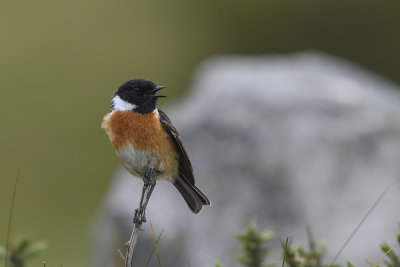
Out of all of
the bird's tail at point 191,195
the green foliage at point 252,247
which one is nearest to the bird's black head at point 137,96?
the bird's tail at point 191,195

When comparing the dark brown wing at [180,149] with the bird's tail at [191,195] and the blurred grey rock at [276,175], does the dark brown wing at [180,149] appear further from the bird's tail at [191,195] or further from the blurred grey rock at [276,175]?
the blurred grey rock at [276,175]

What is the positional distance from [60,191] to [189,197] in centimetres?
893

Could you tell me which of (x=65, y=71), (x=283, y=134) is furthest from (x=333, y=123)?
(x=65, y=71)

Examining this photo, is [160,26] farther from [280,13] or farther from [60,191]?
[60,191]

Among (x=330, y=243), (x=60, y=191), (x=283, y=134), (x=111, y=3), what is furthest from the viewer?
(x=111, y=3)

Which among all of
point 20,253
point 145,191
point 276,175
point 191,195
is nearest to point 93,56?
point 276,175

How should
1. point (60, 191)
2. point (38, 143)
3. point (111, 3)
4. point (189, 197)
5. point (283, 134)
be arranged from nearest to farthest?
point (189, 197), point (283, 134), point (60, 191), point (38, 143), point (111, 3)

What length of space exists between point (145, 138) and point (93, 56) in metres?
10.9

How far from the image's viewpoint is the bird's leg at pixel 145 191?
10.3ft

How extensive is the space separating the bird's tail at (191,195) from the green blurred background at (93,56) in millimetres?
7547

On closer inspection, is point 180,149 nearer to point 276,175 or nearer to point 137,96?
point 137,96

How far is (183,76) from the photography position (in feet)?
46.2

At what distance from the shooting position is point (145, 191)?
3.62 metres

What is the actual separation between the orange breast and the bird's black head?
1.6 inches
